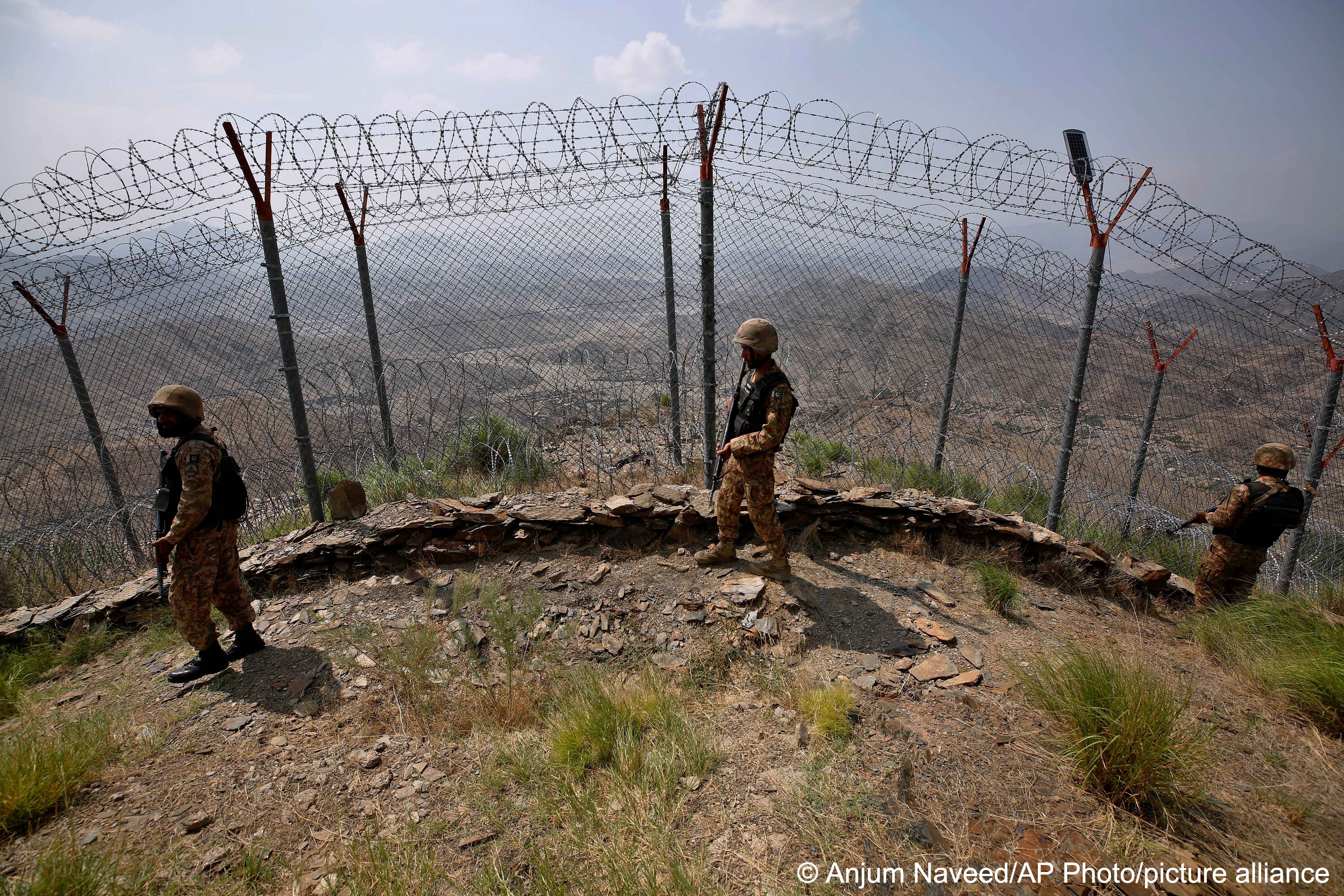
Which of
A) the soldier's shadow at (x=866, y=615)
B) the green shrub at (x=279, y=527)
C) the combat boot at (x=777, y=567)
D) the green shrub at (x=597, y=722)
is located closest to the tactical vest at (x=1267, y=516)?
the soldier's shadow at (x=866, y=615)

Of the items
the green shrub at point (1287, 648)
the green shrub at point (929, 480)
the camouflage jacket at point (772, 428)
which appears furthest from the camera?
the green shrub at point (929, 480)

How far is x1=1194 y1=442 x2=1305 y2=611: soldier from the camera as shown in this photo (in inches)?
156

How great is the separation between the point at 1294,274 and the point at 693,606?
16.1 ft

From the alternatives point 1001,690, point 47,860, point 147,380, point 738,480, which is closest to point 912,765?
point 1001,690

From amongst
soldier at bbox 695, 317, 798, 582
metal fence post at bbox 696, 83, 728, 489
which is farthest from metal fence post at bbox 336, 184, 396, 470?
soldier at bbox 695, 317, 798, 582

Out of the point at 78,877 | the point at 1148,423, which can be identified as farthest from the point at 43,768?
the point at 1148,423

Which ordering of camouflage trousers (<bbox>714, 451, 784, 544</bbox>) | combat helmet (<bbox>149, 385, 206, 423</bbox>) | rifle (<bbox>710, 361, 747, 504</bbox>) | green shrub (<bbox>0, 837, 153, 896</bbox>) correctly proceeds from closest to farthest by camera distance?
green shrub (<bbox>0, 837, 153, 896</bbox>) < combat helmet (<bbox>149, 385, 206, 423</bbox>) < camouflage trousers (<bbox>714, 451, 784, 544</bbox>) < rifle (<bbox>710, 361, 747, 504</bbox>)

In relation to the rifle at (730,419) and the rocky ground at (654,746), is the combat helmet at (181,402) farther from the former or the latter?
the rifle at (730,419)

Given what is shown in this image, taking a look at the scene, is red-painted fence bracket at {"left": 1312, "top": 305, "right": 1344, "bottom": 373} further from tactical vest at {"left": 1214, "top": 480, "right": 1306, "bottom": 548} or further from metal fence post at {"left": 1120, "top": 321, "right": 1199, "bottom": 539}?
metal fence post at {"left": 1120, "top": 321, "right": 1199, "bottom": 539}

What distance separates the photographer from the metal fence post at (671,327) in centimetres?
587

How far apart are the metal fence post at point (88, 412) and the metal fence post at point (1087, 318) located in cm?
760

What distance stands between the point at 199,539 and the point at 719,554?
3235 millimetres

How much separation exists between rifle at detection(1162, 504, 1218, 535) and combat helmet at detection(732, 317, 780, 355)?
3323mm

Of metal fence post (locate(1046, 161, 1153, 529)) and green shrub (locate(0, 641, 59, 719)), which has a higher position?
metal fence post (locate(1046, 161, 1153, 529))
